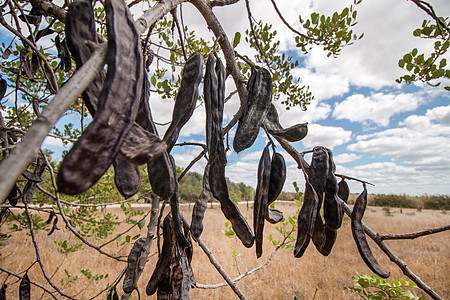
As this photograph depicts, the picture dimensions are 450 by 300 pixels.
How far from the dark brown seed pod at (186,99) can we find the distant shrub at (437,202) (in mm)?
26571

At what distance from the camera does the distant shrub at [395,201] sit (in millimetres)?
22094

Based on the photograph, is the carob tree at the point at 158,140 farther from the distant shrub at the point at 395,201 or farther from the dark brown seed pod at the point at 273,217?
the distant shrub at the point at 395,201

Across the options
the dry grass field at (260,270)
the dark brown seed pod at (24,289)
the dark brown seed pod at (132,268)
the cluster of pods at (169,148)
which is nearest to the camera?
the cluster of pods at (169,148)

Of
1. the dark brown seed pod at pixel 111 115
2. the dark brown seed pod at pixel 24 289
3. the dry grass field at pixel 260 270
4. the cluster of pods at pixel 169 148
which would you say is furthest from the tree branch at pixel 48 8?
the dry grass field at pixel 260 270

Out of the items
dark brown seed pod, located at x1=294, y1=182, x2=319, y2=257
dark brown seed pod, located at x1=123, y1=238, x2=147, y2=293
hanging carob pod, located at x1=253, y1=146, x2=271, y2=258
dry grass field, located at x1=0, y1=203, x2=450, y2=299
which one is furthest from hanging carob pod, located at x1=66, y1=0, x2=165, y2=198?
dry grass field, located at x1=0, y1=203, x2=450, y2=299

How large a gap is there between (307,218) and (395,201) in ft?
88.8

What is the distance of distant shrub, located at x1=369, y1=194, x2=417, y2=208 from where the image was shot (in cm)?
2209

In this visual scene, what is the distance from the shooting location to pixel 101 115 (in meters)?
0.34

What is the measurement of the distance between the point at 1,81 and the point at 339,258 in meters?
8.86

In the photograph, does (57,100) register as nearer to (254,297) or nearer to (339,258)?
(254,297)

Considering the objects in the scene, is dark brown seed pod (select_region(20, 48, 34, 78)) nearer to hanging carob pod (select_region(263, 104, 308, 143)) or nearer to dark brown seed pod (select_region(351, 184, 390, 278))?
hanging carob pod (select_region(263, 104, 308, 143))

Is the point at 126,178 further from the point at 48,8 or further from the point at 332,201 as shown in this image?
the point at 48,8

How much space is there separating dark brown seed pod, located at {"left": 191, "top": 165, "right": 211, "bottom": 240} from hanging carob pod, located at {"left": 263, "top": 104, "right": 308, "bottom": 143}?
250 millimetres

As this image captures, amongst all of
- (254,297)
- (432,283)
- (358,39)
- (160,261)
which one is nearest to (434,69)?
(358,39)
